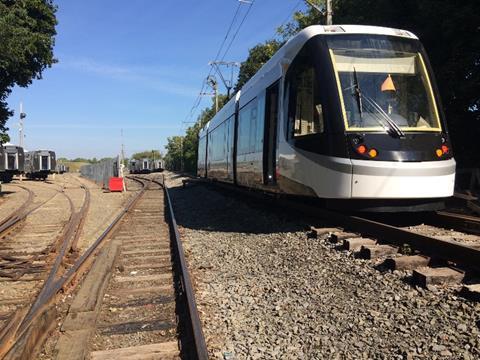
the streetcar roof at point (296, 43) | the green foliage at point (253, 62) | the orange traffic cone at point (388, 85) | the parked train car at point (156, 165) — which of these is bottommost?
the parked train car at point (156, 165)

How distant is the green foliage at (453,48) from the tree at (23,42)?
1395cm

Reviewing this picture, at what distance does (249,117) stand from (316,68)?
203 inches

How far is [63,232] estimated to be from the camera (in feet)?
40.0

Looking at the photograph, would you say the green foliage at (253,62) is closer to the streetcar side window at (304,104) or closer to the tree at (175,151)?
the streetcar side window at (304,104)

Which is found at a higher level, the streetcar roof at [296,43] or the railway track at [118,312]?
the streetcar roof at [296,43]

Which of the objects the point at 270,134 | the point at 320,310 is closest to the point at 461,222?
the point at 320,310

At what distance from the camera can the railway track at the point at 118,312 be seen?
15.0 feet

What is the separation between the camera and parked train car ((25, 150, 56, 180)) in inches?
1998

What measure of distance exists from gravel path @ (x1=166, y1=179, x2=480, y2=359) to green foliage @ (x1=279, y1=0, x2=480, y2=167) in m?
11.4

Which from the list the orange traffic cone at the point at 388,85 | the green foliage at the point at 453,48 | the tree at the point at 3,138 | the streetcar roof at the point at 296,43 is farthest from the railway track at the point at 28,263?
the tree at the point at 3,138

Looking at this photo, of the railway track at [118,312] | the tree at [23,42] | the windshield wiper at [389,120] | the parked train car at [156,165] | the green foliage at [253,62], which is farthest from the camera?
the parked train car at [156,165]

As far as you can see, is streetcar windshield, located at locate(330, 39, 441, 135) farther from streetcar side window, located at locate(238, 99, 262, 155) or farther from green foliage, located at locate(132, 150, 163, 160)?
green foliage, located at locate(132, 150, 163, 160)

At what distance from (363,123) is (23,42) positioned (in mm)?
16573

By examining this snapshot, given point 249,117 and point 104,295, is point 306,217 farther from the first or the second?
point 104,295
